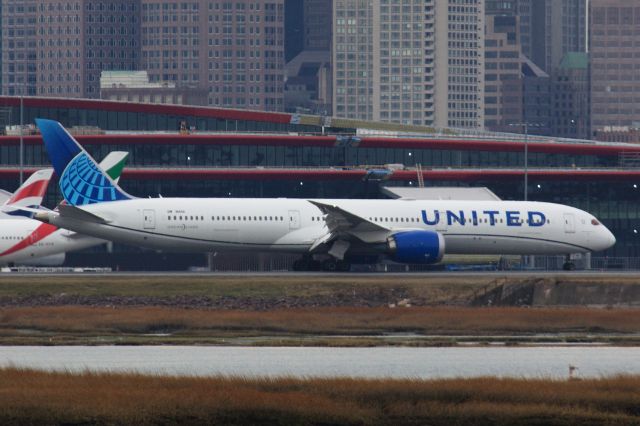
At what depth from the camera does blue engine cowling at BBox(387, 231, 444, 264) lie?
70.6 m

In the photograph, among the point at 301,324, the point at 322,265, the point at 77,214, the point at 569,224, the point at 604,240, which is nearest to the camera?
the point at 301,324

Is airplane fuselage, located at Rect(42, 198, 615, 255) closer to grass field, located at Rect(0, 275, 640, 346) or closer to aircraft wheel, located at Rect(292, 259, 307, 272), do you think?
aircraft wheel, located at Rect(292, 259, 307, 272)

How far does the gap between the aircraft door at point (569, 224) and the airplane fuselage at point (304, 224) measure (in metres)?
0.05

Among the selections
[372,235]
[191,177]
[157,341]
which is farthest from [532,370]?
[191,177]

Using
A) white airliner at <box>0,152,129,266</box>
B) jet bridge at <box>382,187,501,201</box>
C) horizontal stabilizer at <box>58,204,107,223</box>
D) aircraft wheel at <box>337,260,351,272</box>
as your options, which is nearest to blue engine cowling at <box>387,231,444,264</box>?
aircraft wheel at <box>337,260,351,272</box>

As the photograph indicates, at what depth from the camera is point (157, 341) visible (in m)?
48.2

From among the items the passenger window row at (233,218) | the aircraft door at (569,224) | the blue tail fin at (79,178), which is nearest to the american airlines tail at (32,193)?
the blue tail fin at (79,178)

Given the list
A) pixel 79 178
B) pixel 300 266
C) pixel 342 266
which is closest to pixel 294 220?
pixel 300 266

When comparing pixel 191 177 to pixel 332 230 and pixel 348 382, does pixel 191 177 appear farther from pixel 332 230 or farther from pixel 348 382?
pixel 348 382

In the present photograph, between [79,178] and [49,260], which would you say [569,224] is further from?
[49,260]

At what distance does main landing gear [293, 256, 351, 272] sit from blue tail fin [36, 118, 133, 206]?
28.2 ft

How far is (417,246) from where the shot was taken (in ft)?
232

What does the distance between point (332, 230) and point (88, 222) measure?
426 inches

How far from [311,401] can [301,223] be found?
40210mm
